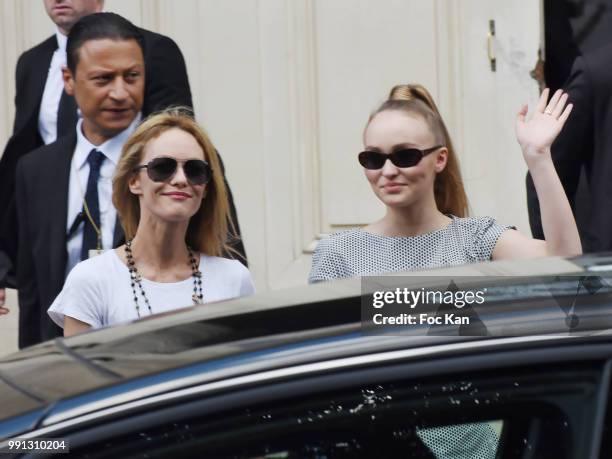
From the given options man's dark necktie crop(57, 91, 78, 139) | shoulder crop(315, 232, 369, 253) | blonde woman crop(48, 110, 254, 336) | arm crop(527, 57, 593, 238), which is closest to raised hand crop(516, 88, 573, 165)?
shoulder crop(315, 232, 369, 253)

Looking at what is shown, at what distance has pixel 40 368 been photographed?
223 cm

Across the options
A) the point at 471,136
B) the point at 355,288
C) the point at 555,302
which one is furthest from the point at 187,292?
the point at 471,136

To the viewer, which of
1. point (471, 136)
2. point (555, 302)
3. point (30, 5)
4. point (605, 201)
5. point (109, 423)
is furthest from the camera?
point (30, 5)

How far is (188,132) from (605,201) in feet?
4.28

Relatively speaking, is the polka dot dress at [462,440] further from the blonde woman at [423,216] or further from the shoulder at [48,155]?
the shoulder at [48,155]

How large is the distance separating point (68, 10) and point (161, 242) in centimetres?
157

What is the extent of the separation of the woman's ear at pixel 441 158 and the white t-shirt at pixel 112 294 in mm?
620

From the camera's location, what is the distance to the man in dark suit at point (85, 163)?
4363 millimetres

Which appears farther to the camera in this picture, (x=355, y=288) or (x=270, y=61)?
(x=270, y=61)

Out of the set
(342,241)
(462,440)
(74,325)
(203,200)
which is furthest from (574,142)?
(462,440)

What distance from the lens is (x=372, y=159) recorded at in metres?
3.72

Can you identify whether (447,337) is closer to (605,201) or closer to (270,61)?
(605,201)

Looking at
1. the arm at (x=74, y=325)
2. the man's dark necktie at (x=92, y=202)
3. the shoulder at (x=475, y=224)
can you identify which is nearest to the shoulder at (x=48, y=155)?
the man's dark necktie at (x=92, y=202)

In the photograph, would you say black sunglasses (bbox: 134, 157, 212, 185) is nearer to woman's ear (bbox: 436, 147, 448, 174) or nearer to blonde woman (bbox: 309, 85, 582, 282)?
blonde woman (bbox: 309, 85, 582, 282)
